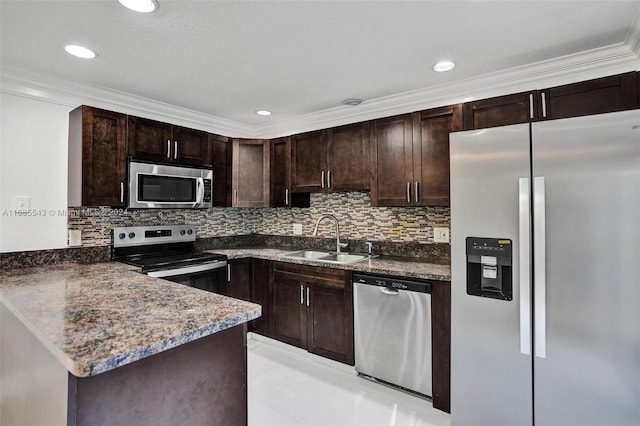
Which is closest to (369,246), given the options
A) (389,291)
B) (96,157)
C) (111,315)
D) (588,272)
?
(389,291)

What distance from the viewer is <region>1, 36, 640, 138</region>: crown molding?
2.07 metres

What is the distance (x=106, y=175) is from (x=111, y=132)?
0.34 metres

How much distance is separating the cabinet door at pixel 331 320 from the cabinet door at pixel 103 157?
1.75 metres

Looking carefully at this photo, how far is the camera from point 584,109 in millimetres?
2002

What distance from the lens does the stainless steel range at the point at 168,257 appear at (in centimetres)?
262

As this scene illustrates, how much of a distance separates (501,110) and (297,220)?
89.6 inches

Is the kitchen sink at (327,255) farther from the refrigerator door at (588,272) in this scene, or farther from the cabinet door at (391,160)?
the refrigerator door at (588,272)

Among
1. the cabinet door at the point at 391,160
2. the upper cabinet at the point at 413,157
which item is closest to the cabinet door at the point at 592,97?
the upper cabinet at the point at 413,157

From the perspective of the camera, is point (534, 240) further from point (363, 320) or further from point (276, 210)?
point (276, 210)

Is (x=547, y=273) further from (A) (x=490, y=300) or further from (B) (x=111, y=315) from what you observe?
(B) (x=111, y=315)

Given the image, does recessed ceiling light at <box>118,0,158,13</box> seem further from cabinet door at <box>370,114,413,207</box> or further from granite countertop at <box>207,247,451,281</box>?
granite countertop at <box>207,247,451,281</box>

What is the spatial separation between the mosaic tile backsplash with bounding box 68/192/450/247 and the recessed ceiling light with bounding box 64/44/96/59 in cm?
122

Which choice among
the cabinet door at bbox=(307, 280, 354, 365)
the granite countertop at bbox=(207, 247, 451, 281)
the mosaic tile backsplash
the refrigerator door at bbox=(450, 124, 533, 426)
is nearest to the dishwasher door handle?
the granite countertop at bbox=(207, 247, 451, 281)

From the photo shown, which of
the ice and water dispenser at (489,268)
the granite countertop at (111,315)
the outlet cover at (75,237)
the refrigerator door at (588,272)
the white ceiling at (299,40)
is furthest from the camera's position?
the outlet cover at (75,237)
